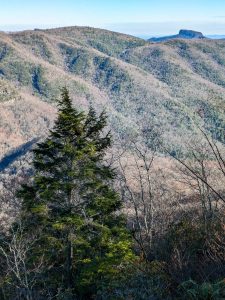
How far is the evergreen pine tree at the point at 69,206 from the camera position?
18.7 m

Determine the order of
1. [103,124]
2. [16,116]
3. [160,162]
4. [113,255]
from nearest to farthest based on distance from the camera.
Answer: [113,255] < [103,124] < [160,162] < [16,116]

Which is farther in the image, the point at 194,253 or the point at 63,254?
the point at 63,254

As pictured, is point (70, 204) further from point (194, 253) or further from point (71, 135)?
point (194, 253)

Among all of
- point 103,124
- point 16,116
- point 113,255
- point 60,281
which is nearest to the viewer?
point 113,255

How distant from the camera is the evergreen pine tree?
738 inches

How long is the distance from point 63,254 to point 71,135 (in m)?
5.41

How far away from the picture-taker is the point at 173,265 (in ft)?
Result: 45.7

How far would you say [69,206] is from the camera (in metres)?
19.4

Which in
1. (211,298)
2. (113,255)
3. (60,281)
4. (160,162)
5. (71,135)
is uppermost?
(71,135)

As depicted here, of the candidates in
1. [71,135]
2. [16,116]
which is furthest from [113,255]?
[16,116]

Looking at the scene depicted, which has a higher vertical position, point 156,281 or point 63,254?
point 156,281

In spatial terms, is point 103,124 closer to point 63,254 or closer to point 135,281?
point 63,254

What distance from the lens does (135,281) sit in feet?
44.4

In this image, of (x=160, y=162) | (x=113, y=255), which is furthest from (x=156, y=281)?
(x=160, y=162)
